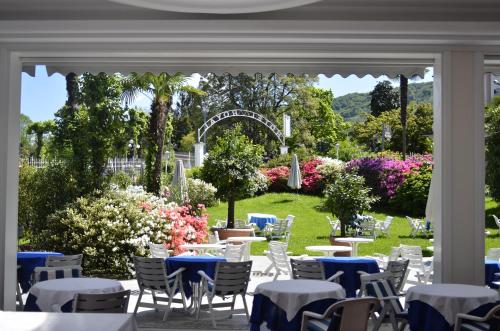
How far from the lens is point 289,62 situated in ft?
25.6

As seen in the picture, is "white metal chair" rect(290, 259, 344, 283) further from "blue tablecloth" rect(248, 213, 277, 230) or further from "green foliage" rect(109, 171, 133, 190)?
"blue tablecloth" rect(248, 213, 277, 230)

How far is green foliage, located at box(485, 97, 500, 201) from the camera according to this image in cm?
2327

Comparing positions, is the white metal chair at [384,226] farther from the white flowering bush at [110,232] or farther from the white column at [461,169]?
the white column at [461,169]

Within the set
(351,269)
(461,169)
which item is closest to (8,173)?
Result: (351,269)

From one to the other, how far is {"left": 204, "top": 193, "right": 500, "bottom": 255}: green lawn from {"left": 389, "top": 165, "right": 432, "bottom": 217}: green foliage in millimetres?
559

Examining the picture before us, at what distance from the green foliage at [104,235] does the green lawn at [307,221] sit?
7446 millimetres

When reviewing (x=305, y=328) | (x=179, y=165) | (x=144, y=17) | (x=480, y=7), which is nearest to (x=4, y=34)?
(x=144, y=17)

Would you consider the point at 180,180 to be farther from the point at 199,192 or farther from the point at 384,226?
the point at 384,226

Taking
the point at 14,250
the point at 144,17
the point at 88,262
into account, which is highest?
the point at 144,17

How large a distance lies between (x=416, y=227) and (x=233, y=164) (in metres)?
6.86

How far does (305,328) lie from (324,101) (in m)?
33.9

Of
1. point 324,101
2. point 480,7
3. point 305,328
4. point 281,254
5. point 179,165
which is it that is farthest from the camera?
point 324,101

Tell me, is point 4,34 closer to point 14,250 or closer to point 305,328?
point 14,250

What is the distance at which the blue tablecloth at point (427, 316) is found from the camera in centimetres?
Answer: 564
